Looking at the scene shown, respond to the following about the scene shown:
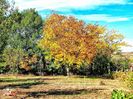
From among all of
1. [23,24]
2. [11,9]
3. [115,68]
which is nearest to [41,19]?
[23,24]

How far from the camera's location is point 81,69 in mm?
98375

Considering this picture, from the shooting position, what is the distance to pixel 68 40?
273ft

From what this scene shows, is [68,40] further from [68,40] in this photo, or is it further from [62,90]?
[62,90]

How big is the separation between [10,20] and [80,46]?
4872 centimetres

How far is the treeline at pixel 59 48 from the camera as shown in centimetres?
8356

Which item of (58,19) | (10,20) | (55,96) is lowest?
(55,96)

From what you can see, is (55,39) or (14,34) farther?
(14,34)

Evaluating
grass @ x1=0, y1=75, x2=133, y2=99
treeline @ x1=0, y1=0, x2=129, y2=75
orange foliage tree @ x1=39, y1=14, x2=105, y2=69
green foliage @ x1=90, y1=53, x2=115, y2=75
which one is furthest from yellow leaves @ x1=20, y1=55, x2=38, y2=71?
grass @ x1=0, y1=75, x2=133, y2=99

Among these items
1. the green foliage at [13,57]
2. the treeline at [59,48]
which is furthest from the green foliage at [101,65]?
the green foliage at [13,57]

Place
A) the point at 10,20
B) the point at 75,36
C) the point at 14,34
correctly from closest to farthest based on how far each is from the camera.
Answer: the point at 10,20 < the point at 75,36 < the point at 14,34

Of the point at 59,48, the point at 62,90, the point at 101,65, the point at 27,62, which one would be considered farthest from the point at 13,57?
the point at 62,90

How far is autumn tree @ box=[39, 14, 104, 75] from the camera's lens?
273 ft

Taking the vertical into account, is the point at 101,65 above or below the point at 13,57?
below

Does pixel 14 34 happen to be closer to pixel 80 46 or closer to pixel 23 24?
pixel 23 24
